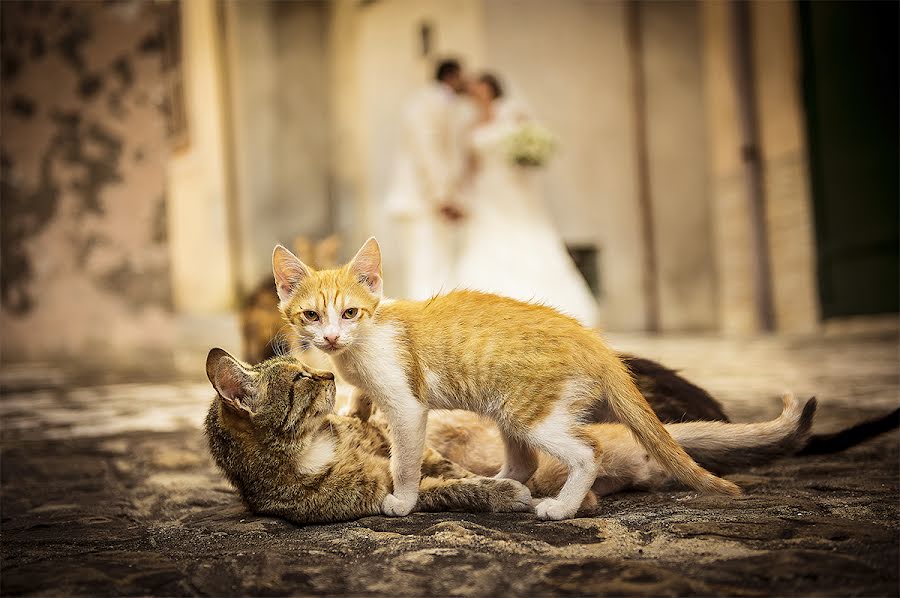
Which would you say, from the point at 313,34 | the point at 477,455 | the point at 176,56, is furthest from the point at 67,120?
the point at 477,455

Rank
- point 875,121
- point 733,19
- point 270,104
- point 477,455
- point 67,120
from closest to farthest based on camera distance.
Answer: point 477,455
point 875,121
point 733,19
point 67,120
point 270,104

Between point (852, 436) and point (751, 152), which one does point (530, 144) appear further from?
point (852, 436)

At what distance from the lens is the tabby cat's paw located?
2064 mm

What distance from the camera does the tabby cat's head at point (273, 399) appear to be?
2027mm

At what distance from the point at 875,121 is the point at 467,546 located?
7.89m

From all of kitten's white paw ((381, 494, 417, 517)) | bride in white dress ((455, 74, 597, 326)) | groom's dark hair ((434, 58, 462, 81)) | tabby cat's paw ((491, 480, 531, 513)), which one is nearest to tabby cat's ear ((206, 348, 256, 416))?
kitten's white paw ((381, 494, 417, 517))

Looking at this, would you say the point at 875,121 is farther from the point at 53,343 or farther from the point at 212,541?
the point at 53,343

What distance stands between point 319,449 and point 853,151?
777 centimetres

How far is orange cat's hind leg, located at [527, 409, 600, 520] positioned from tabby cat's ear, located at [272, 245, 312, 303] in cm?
75

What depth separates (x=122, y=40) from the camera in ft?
31.0

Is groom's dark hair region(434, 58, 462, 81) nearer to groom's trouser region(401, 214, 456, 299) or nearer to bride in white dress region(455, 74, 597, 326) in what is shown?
bride in white dress region(455, 74, 597, 326)

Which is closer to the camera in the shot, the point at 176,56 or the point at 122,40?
the point at 122,40

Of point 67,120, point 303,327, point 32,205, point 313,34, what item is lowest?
point 303,327

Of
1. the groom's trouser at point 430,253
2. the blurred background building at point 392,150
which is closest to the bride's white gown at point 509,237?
the groom's trouser at point 430,253
